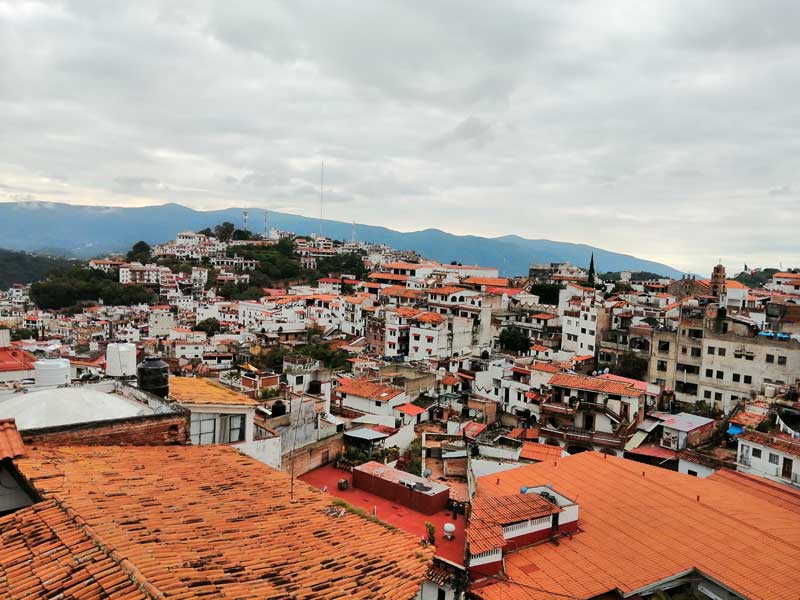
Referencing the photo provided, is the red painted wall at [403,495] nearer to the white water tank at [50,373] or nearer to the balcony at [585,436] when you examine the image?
the white water tank at [50,373]

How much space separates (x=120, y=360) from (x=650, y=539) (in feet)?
37.2

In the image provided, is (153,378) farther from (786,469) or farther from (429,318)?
(429,318)

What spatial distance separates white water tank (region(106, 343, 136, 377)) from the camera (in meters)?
10.2

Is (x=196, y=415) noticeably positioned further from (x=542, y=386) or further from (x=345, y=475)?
(x=542, y=386)

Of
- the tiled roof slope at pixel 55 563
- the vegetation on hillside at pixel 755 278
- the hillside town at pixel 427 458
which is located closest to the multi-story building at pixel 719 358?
the hillside town at pixel 427 458

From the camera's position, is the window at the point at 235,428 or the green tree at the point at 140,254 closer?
the window at the point at 235,428

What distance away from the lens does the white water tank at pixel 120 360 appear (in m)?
10.2

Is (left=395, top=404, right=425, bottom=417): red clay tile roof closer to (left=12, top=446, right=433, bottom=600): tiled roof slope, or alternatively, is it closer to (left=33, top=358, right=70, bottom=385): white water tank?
(left=33, top=358, right=70, bottom=385): white water tank

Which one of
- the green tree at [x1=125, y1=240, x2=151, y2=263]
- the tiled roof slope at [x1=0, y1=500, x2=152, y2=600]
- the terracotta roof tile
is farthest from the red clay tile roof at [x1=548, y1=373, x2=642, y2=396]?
the green tree at [x1=125, y1=240, x2=151, y2=263]

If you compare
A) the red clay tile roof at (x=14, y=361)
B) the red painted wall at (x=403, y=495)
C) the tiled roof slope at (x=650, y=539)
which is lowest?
the red painted wall at (x=403, y=495)

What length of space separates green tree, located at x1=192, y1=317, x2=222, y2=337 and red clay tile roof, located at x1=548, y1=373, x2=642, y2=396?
3772 centimetres

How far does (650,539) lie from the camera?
12.1 meters

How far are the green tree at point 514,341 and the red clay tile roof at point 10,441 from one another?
36834 millimetres

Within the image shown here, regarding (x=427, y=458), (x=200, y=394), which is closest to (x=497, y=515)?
(x=200, y=394)
